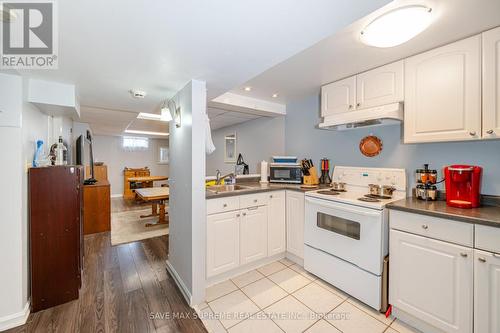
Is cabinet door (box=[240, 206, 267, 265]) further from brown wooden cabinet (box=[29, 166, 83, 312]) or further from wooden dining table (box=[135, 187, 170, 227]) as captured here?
wooden dining table (box=[135, 187, 170, 227])

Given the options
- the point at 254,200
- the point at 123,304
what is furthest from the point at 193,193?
the point at 123,304

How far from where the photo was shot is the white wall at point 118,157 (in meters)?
6.60

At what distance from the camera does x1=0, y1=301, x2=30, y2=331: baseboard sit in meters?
1.54

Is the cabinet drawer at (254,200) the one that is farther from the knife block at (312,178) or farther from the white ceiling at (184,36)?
the white ceiling at (184,36)

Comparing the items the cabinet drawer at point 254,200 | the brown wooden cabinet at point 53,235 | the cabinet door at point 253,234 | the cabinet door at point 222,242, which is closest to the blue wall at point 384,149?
the cabinet drawer at point 254,200

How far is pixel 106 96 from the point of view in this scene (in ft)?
7.50

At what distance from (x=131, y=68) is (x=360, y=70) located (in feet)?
6.93

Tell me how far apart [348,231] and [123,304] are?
2.16m

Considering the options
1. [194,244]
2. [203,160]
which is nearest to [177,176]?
[203,160]

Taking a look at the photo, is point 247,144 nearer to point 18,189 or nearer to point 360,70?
point 360,70

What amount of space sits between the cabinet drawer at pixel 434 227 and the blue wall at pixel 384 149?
651 millimetres

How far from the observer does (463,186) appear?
1559 millimetres

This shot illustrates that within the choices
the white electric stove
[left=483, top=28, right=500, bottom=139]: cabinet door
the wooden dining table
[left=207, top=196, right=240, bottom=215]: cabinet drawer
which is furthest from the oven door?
the wooden dining table

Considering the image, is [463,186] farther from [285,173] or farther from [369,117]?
[285,173]
